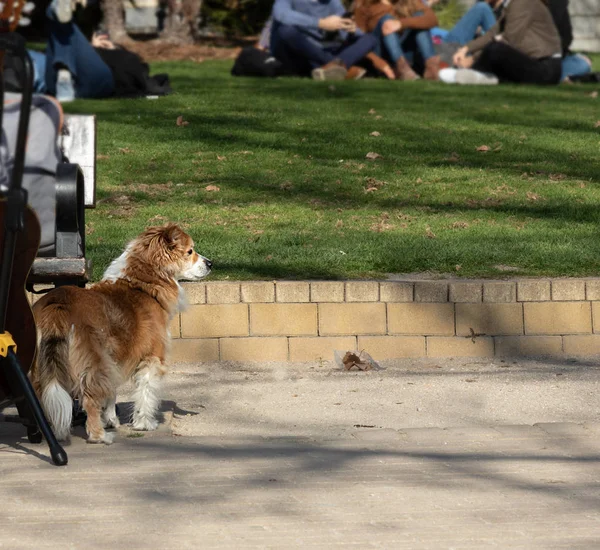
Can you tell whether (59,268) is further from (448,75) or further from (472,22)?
(472,22)

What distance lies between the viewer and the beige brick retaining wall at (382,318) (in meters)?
7.44

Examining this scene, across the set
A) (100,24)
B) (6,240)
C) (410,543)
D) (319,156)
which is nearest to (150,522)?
(410,543)

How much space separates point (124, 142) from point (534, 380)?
5.98m

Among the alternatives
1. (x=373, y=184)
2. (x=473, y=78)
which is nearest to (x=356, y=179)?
(x=373, y=184)

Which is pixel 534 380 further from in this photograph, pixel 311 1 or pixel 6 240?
pixel 311 1

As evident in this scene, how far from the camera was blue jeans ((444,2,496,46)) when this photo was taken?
60.6ft

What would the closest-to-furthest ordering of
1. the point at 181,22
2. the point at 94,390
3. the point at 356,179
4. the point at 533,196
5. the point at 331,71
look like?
the point at 94,390 < the point at 533,196 < the point at 356,179 < the point at 331,71 < the point at 181,22

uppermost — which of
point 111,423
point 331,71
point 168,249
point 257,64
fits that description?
point 257,64

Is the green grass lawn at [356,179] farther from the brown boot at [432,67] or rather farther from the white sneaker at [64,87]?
the brown boot at [432,67]

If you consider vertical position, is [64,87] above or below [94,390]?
above

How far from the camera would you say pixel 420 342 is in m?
7.52

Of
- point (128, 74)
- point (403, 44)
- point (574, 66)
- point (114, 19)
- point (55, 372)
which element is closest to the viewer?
point (55, 372)

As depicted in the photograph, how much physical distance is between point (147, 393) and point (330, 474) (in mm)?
1309

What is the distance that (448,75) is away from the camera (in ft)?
53.4
